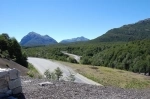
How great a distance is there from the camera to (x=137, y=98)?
14602 mm

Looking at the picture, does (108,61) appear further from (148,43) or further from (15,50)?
(15,50)

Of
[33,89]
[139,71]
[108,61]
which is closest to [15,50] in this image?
[139,71]

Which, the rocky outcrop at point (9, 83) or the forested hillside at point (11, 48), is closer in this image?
the rocky outcrop at point (9, 83)

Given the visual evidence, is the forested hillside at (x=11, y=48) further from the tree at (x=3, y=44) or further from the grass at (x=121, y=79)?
the grass at (x=121, y=79)

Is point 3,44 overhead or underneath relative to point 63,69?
overhead

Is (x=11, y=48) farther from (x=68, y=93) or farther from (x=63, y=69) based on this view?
(x=68, y=93)

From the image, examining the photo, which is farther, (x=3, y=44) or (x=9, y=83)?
(x=3, y=44)

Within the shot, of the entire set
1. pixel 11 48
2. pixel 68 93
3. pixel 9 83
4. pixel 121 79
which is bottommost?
pixel 121 79

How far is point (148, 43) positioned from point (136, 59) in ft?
43.6

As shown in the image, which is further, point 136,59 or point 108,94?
point 136,59

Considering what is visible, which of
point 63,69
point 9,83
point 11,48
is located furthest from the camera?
point 63,69

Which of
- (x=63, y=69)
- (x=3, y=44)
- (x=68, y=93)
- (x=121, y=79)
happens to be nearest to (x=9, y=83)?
(x=68, y=93)

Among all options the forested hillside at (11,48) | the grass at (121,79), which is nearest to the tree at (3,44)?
the forested hillside at (11,48)

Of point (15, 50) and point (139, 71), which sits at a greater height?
point (15, 50)
